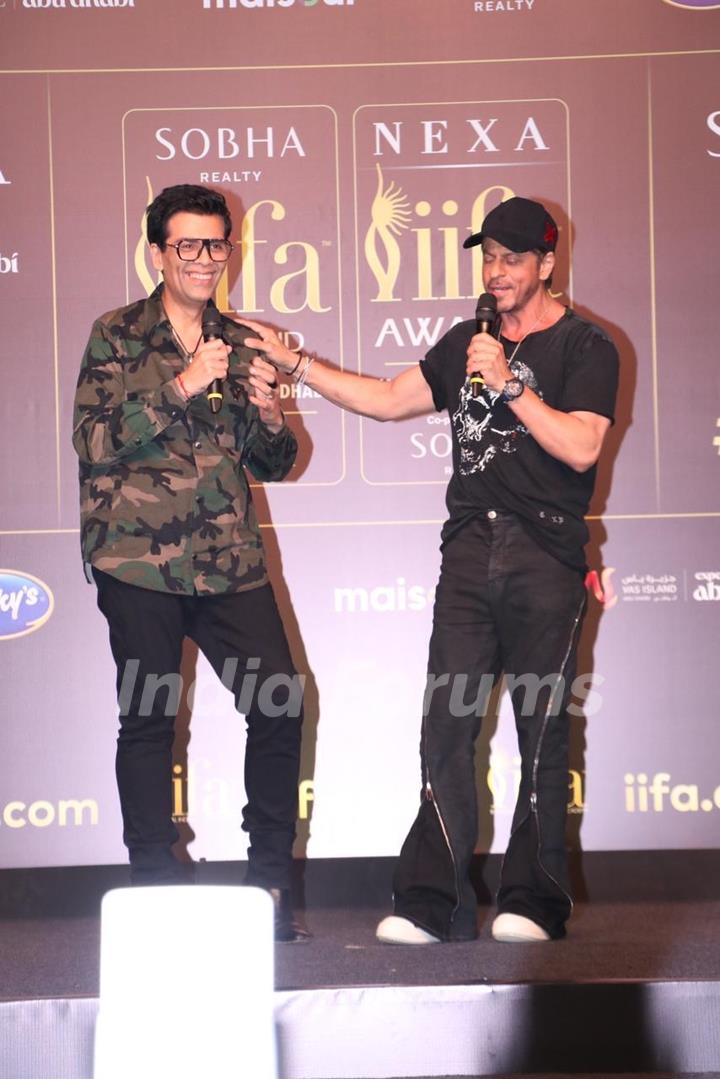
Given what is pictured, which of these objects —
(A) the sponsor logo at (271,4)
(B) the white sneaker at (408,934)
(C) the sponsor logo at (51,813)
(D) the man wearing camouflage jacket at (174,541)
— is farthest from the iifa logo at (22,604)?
(A) the sponsor logo at (271,4)

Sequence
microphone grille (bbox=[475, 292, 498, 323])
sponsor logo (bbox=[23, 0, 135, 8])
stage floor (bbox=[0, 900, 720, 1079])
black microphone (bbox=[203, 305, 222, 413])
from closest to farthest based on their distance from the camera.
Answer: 1. stage floor (bbox=[0, 900, 720, 1079])
2. black microphone (bbox=[203, 305, 222, 413])
3. microphone grille (bbox=[475, 292, 498, 323])
4. sponsor logo (bbox=[23, 0, 135, 8])

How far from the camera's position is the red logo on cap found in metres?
3.11

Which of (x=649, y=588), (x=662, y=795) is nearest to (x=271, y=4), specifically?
(x=649, y=588)

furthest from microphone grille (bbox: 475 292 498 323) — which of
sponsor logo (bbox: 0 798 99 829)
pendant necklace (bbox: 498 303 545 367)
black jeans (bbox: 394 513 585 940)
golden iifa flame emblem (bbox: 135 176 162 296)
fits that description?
sponsor logo (bbox: 0 798 99 829)

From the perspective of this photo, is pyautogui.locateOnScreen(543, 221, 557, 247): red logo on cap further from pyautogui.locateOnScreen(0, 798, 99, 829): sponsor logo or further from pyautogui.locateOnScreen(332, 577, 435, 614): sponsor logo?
pyautogui.locateOnScreen(0, 798, 99, 829): sponsor logo

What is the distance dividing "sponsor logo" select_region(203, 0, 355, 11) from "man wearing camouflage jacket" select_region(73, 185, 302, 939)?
97cm

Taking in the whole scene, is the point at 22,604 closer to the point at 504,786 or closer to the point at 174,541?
the point at 174,541

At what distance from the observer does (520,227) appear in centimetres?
308

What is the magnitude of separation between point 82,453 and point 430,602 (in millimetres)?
1215

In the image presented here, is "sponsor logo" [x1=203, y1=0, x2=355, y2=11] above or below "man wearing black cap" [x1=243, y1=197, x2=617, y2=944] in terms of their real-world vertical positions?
above

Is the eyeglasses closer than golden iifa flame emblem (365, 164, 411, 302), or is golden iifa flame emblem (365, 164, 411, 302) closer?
the eyeglasses

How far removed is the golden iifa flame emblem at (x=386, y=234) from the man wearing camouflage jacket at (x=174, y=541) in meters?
0.81

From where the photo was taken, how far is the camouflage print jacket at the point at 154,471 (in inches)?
118

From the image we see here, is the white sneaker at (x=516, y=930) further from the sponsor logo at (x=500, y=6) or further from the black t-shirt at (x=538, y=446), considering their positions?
the sponsor logo at (x=500, y=6)
